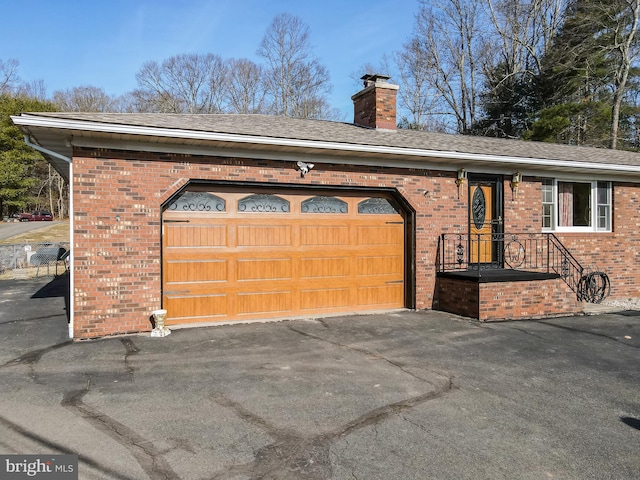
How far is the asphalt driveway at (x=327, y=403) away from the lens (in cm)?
332

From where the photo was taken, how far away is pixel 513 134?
28.4m

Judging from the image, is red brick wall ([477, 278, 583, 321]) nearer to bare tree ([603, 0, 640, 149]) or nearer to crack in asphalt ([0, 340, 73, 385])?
crack in asphalt ([0, 340, 73, 385])

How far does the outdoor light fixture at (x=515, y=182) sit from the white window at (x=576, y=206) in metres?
1.13

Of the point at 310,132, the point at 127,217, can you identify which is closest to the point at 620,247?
the point at 310,132

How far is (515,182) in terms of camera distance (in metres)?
10.2

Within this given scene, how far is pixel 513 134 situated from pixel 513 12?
8.95 m

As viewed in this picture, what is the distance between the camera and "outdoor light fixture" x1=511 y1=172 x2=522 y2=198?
401 inches

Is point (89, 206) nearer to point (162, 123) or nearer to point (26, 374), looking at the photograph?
point (162, 123)

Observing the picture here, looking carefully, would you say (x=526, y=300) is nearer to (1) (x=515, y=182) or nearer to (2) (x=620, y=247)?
(1) (x=515, y=182)

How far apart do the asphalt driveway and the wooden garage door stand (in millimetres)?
758

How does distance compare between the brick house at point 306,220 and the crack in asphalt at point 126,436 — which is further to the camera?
the brick house at point 306,220

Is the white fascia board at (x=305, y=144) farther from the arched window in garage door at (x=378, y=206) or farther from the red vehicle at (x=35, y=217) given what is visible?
the red vehicle at (x=35, y=217)

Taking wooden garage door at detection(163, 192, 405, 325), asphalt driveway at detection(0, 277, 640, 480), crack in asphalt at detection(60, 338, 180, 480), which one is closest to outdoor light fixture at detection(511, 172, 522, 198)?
wooden garage door at detection(163, 192, 405, 325)

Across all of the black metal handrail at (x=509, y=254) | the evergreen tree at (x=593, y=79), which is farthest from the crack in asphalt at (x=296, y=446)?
the evergreen tree at (x=593, y=79)
